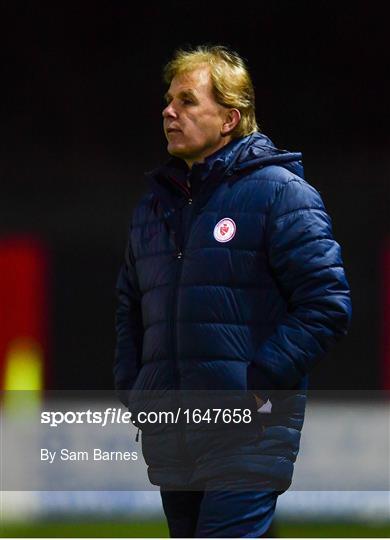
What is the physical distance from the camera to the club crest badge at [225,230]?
7.48ft

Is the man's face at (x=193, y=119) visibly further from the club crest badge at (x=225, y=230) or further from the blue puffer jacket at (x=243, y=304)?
the club crest badge at (x=225, y=230)

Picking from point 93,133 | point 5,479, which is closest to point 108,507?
point 5,479

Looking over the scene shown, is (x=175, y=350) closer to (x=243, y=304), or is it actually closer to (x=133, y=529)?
(x=243, y=304)

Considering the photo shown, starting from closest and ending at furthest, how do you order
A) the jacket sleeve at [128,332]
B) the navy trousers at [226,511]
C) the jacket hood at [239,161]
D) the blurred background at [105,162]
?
the navy trousers at [226,511]
the jacket hood at [239,161]
the jacket sleeve at [128,332]
the blurred background at [105,162]

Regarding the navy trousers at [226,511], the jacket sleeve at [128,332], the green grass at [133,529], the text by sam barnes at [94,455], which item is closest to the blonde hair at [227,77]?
the jacket sleeve at [128,332]

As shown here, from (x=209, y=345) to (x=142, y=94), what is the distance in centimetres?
256

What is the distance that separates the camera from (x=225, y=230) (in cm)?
228

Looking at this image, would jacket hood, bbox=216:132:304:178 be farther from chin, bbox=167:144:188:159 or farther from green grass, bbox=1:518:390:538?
green grass, bbox=1:518:390:538

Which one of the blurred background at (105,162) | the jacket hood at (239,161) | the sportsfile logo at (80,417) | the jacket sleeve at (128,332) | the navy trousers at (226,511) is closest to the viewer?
the navy trousers at (226,511)

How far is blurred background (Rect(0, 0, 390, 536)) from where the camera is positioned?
4.50 meters

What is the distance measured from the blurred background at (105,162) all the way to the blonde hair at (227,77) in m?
1.95

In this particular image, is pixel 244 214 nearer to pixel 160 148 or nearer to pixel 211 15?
pixel 211 15

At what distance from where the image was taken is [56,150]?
4547 millimetres

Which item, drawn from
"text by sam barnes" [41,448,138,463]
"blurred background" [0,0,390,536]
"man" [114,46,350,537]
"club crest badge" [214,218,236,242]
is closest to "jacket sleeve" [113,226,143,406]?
"man" [114,46,350,537]
